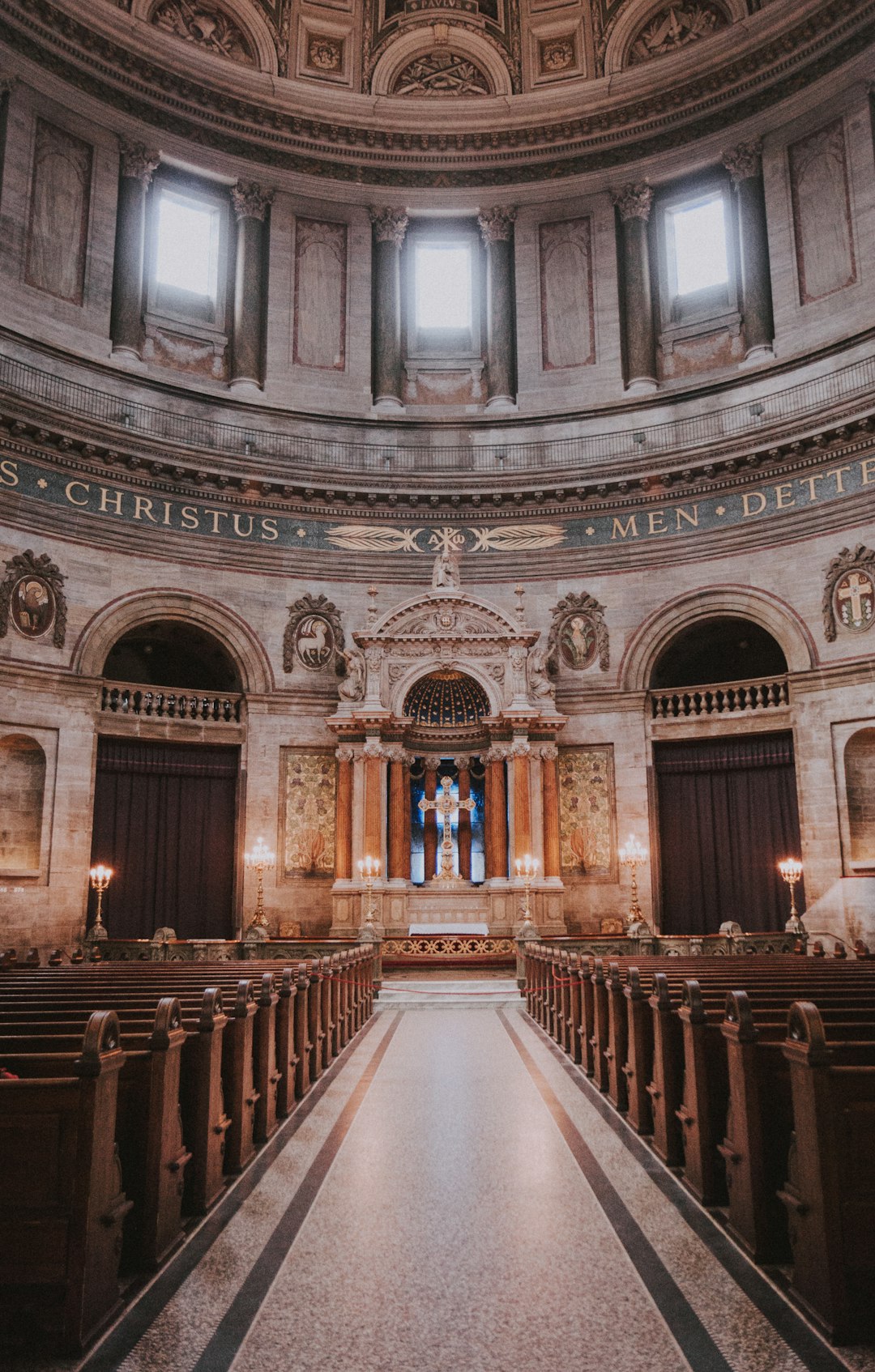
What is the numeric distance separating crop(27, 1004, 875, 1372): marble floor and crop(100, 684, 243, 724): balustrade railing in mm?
13958

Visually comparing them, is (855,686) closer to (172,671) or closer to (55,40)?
(172,671)

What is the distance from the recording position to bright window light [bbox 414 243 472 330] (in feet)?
83.5

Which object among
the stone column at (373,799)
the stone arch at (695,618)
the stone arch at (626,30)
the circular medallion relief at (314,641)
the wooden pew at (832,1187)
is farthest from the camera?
the stone arch at (626,30)

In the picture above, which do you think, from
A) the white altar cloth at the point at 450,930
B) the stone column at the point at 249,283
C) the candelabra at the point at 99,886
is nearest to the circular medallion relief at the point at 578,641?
the white altar cloth at the point at 450,930

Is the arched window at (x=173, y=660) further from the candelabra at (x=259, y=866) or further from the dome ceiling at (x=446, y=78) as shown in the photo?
the dome ceiling at (x=446, y=78)

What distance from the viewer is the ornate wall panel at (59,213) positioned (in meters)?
21.0

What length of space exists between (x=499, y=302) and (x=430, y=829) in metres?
12.3

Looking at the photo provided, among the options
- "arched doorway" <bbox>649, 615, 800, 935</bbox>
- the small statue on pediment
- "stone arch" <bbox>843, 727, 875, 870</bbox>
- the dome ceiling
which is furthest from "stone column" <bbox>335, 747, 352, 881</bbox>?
the dome ceiling

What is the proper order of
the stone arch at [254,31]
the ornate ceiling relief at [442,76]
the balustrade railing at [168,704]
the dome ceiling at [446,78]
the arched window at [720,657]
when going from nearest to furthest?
the balustrade railing at [168,704] < the dome ceiling at [446,78] < the arched window at [720,657] < the stone arch at [254,31] < the ornate ceiling relief at [442,76]

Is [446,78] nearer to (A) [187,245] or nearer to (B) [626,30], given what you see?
(B) [626,30]

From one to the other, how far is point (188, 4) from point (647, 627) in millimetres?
17399

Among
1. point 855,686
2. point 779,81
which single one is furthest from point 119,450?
point 779,81

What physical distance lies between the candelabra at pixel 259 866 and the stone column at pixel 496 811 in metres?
4.26


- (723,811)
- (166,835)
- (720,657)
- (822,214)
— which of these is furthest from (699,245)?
(166,835)
